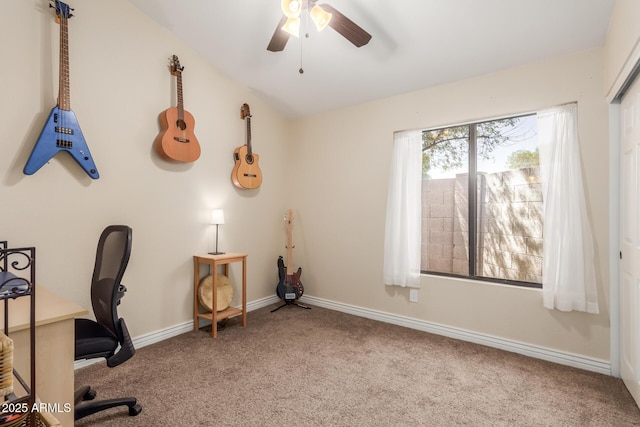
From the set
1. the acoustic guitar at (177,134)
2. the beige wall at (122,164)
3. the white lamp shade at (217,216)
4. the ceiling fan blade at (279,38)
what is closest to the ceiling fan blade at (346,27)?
the ceiling fan blade at (279,38)

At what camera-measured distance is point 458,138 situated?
9.97 feet

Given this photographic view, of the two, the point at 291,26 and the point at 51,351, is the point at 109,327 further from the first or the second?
the point at 291,26

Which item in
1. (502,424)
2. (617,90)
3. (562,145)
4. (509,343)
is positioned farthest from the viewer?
(509,343)

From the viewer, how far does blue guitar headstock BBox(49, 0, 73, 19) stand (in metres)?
2.14

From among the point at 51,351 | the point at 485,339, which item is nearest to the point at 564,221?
the point at 485,339

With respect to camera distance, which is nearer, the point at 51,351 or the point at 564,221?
the point at 51,351

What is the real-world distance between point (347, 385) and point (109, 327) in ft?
4.69

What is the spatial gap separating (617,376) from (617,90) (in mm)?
1890

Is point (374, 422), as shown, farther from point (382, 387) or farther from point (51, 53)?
point (51, 53)

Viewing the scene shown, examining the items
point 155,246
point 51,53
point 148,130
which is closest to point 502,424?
point 155,246

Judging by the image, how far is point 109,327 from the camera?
1698 millimetres

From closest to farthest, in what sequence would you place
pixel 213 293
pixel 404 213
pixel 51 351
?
pixel 51 351 → pixel 213 293 → pixel 404 213

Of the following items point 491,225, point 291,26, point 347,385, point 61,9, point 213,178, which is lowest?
point 347,385

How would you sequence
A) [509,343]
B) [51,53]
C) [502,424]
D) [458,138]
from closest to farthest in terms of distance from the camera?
[502,424], [51,53], [509,343], [458,138]
